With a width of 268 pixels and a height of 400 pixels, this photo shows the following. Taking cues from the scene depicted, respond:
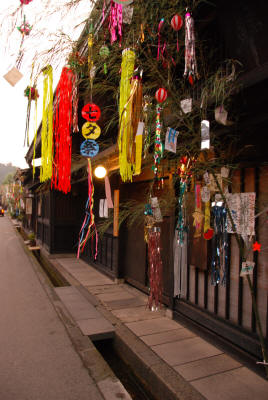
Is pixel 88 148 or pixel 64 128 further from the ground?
pixel 64 128

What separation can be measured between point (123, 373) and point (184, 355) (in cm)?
98

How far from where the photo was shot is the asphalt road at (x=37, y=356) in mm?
3607

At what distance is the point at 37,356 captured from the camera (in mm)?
4484

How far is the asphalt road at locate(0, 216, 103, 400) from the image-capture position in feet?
11.8

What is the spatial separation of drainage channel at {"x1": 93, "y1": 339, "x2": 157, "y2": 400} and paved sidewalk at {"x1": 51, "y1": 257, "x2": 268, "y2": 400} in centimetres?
36

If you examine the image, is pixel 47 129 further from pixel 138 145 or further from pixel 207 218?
pixel 207 218

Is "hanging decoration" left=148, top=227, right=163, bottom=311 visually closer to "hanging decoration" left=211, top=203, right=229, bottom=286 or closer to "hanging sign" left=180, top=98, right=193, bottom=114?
"hanging decoration" left=211, top=203, right=229, bottom=286

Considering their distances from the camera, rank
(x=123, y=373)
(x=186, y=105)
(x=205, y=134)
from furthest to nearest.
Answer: (x=123, y=373) → (x=186, y=105) → (x=205, y=134)

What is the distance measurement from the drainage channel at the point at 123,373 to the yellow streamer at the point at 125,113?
2.92m

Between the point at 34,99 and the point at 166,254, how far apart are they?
4080mm

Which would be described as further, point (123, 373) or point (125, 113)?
point (123, 373)

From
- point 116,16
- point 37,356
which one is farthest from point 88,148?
point 37,356

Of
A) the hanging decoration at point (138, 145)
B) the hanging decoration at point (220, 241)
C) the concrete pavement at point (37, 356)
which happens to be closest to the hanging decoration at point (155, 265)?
the hanging decoration at point (220, 241)

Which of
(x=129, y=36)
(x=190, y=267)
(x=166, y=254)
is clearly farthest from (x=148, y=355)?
(x=129, y=36)
